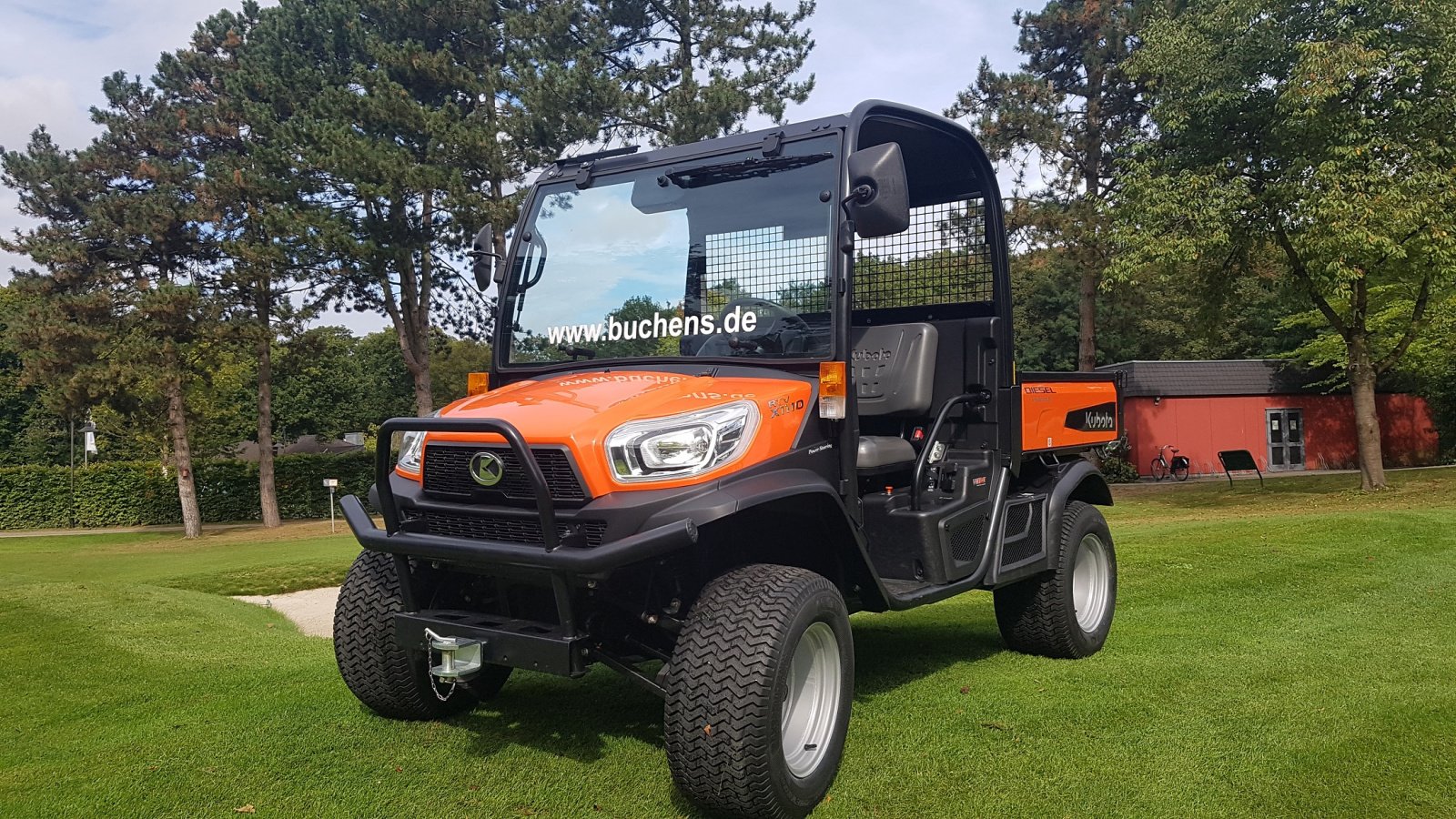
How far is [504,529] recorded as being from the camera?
3.92 m

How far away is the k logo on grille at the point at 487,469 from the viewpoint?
386 cm

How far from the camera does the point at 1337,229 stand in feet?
57.2

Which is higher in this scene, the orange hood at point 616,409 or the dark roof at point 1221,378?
the dark roof at point 1221,378

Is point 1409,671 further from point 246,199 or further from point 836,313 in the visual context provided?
point 246,199

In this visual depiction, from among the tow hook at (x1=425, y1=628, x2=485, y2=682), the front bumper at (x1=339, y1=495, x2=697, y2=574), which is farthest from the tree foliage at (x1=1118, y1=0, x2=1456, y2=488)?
the tow hook at (x1=425, y1=628, x2=485, y2=682)

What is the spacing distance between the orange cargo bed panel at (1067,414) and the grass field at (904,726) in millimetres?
1293

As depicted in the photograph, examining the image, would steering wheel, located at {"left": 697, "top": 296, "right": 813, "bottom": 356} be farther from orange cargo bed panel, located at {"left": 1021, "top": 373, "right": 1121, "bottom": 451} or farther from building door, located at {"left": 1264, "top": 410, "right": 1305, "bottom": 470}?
building door, located at {"left": 1264, "top": 410, "right": 1305, "bottom": 470}

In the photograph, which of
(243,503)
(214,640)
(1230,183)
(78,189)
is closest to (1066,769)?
(214,640)

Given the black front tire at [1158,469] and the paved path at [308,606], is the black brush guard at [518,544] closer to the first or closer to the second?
the paved path at [308,606]

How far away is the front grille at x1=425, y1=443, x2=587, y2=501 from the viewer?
3.76m

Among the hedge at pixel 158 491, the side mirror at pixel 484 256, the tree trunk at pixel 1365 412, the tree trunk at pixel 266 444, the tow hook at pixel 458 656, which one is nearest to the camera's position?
the tow hook at pixel 458 656

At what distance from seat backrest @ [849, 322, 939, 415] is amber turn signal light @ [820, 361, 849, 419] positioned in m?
1.01

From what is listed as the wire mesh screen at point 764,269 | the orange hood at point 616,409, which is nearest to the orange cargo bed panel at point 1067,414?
the wire mesh screen at point 764,269

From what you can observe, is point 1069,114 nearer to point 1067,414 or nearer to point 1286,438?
point 1286,438
